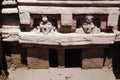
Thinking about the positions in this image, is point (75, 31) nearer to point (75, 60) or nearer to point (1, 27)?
point (75, 60)

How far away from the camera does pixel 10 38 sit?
14.4 feet

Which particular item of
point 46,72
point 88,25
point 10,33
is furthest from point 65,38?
point 10,33

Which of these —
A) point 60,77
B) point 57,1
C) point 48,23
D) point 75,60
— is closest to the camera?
point 57,1

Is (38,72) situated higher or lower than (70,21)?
lower

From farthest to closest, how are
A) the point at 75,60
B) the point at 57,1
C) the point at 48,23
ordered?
the point at 75,60
the point at 48,23
the point at 57,1

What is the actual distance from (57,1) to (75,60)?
1554mm

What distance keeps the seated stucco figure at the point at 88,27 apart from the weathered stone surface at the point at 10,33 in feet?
3.73

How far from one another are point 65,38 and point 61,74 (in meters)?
0.81

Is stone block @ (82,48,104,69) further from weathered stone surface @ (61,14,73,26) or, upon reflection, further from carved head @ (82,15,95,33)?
weathered stone surface @ (61,14,73,26)

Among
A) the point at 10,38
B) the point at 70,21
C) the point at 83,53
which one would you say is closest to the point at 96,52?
the point at 83,53

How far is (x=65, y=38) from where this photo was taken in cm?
425

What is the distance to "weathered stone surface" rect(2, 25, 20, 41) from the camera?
432 cm

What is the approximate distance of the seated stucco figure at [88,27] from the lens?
4121 millimetres

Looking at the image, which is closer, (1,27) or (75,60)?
(1,27)
